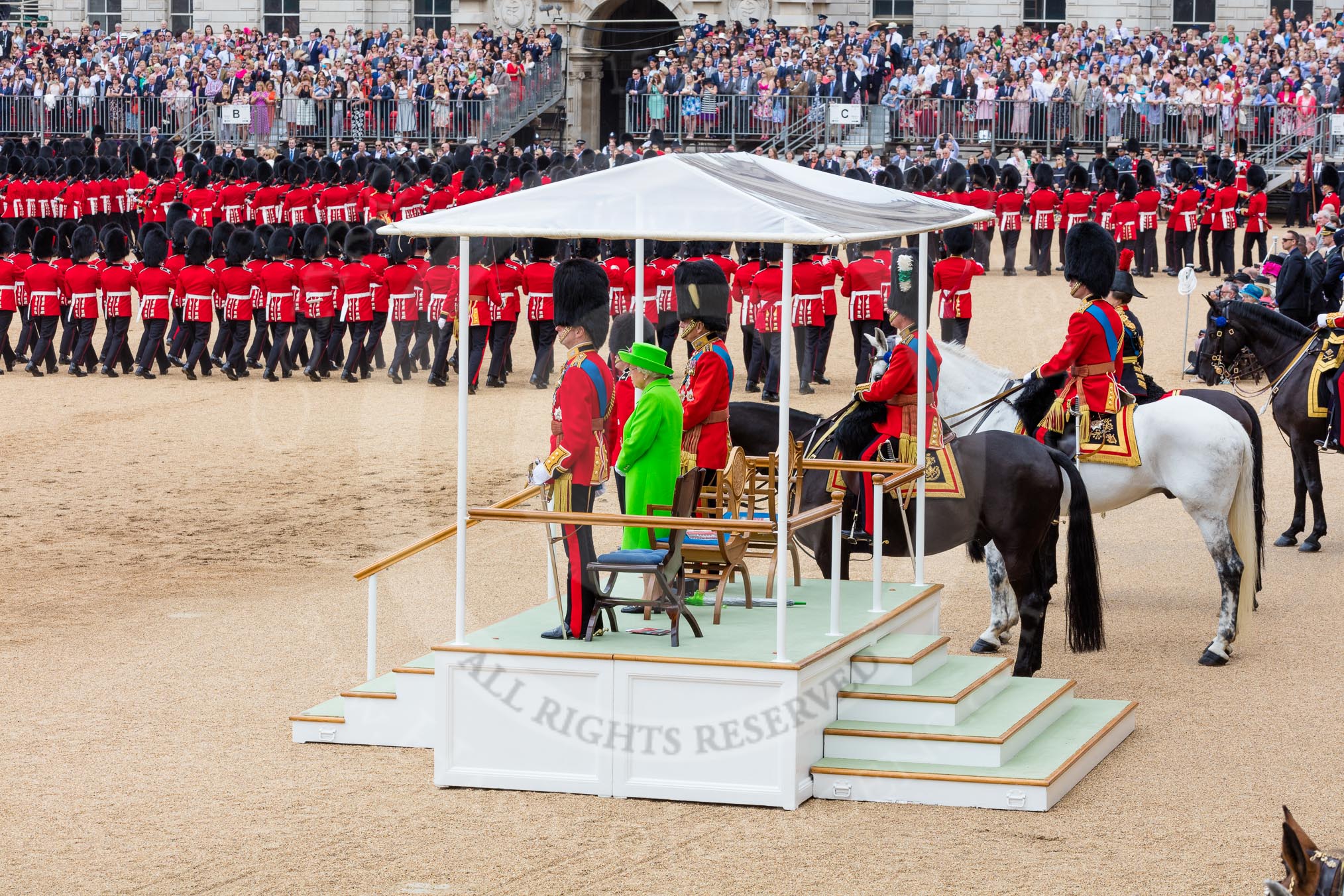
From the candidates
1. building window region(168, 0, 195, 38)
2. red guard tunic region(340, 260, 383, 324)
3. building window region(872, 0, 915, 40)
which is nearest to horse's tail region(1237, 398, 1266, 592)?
red guard tunic region(340, 260, 383, 324)

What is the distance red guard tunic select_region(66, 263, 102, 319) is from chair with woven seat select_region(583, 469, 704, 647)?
1137 cm

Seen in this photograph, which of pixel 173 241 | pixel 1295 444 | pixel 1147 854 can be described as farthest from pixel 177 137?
pixel 1147 854

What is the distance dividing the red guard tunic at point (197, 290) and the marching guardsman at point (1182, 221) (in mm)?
10004

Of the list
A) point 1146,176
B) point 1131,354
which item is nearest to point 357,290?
point 1146,176

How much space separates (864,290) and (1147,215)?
5532 millimetres

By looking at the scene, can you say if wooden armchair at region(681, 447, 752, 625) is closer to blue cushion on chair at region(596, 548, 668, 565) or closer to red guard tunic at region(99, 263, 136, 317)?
blue cushion on chair at region(596, 548, 668, 565)

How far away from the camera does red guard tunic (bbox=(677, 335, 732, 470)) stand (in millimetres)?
7738

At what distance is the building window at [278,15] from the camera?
36.6 metres

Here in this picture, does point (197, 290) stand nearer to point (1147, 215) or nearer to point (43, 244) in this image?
point (43, 244)

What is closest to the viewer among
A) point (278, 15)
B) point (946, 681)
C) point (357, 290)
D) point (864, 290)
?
point (946, 681)

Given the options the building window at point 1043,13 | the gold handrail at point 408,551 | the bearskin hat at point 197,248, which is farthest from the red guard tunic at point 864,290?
the building window at point 1043,13

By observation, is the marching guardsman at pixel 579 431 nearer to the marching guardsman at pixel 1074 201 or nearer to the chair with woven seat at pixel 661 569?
the chair with woven seat at pixel 661 569

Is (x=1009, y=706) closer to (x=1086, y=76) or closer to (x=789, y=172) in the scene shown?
(x=789, y=172)

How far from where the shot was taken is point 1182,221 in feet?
68.0
